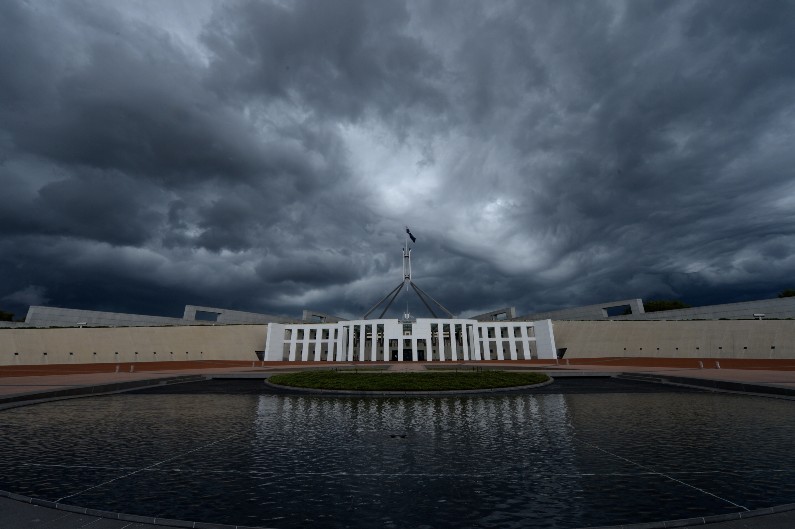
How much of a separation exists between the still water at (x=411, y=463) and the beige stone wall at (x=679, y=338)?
36.0 meters

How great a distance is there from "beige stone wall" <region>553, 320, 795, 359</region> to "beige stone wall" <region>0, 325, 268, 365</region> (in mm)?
47267

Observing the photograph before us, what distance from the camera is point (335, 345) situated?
224 ft

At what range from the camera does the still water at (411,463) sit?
20.7 ft

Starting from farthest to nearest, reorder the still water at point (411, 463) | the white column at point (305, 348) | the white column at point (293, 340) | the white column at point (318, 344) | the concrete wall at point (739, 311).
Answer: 1. the white column at point (293, 340)
2. the white column at point (305, 348)
3. the white column at point (318, 344)
4. the concrete wall at point (739, 311)
5. the still water at point (411, 463)

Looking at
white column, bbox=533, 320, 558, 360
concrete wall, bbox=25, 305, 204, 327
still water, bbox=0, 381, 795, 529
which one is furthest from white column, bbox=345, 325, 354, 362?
still water, bbox=0, 381, 795, 529

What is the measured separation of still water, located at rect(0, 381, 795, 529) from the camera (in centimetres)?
630

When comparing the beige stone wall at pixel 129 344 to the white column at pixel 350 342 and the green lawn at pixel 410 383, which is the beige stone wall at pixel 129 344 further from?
the green lawn at pixel 410 383

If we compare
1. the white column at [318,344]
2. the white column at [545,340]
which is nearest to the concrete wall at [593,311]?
the white column at [545,340]

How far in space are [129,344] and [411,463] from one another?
198ft

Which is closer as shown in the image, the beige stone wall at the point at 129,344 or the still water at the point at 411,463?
the still water at the point at 411,463

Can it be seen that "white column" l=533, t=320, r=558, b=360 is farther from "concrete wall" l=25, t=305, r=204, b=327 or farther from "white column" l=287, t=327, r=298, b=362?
"concrete wall" l=25, t=305, r=204, b=327

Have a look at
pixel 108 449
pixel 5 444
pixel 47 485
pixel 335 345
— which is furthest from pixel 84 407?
pixel 335 345

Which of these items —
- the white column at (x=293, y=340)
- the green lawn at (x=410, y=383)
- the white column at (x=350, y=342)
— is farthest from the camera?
the white column at (x=293, y=340)

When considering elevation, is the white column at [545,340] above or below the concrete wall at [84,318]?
below
